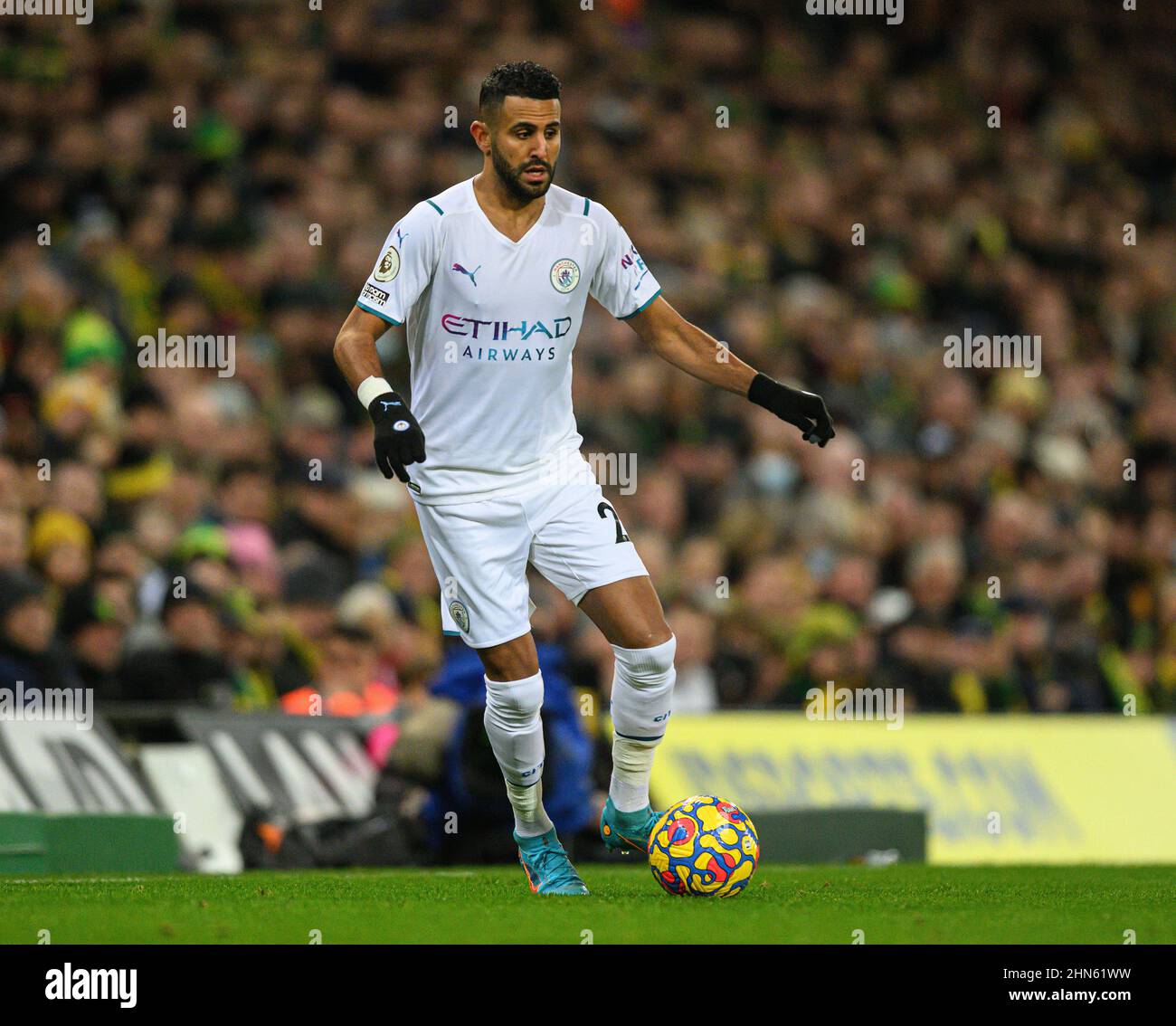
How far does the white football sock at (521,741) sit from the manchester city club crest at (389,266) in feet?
4.95

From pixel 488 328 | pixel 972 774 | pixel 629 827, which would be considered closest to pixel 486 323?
pixel 488 328

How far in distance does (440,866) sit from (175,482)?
11.1ft

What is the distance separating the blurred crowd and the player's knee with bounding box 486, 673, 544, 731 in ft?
13.9

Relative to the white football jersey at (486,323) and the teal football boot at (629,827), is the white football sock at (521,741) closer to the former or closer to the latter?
the teal football boot at (629,827)

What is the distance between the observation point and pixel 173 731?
1129 cm

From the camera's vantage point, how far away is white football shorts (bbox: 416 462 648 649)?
7.38 m

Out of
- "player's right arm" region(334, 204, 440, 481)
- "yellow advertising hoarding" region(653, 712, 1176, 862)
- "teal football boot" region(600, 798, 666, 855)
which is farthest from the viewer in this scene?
"yellow advertising hoarding" region(653, 712, 1176, 862)

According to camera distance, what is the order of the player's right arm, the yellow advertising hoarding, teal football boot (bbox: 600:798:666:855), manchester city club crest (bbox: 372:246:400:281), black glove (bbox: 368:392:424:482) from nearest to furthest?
black glove (bbox: 368:392:424:482)
the player's right arm
manchester city club crest (bbox: 372:246:400:281)
teal football boot (bbox: 600:798:666:855)
the yellow advertising hoarding

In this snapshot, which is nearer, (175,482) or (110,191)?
(175,482)

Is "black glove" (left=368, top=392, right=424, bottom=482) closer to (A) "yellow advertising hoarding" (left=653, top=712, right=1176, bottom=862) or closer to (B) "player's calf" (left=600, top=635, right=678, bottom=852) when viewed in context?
(B) "player's calf" (left=600, top=635, right=678, bottom=852)

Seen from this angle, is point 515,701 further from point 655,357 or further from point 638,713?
point 655,357

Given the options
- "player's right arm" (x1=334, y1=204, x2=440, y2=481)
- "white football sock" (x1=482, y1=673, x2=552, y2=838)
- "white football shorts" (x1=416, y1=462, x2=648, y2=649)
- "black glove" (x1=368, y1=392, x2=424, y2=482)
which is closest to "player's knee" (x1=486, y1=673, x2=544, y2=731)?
"white football sock" (x1=482, y1=673, x2=552, y2=838)
